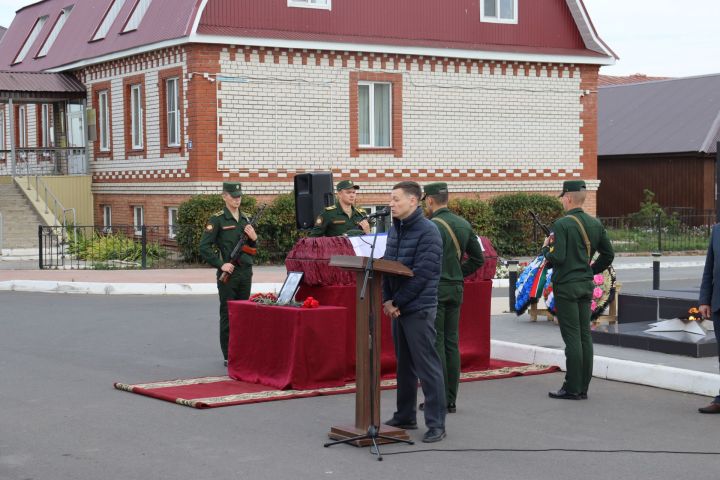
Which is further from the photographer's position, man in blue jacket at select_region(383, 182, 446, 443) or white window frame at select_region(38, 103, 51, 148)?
white window frame at select_region(38, 103, 51, 148)

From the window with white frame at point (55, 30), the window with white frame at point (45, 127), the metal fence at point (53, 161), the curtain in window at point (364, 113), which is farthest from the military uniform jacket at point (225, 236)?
the window with white frame at point (45, 127)

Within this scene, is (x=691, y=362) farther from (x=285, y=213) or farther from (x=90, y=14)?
(x=90, y=14)

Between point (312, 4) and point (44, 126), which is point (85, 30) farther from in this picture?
point (312, 4)

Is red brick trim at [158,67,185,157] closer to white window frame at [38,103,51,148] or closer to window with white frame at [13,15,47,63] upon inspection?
white window frame at [38,103,51,148]

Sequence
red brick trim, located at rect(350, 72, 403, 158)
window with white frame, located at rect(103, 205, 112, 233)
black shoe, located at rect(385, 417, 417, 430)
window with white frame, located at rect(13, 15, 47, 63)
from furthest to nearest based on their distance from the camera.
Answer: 1. window with white frame, located at rect(13, 15, 47, 63)
2. window with white frame, located at rect(103, 205, 112, 233)
3. red brick trim, located at rect(350, 72, 403, 158)
4. black shoe, located at rect(385, 417, 417, 430)

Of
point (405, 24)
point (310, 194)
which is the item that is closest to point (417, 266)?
point (310, 194)

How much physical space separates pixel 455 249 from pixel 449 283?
329 millimetres

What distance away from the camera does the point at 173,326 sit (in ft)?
55.0

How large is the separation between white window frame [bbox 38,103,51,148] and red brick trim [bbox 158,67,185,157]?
29.2ft

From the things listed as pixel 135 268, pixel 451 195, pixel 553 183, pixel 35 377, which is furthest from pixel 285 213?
pixel 35 377

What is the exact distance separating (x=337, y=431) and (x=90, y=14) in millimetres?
27739

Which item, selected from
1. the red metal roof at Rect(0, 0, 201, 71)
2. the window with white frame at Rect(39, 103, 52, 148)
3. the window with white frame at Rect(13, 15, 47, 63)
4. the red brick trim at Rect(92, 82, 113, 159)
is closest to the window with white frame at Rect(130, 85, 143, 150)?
the red brick trim at Rect(92, 82, 113, 159)

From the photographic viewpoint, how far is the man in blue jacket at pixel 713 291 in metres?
10.4

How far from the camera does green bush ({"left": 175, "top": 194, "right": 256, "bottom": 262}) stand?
2658cm
